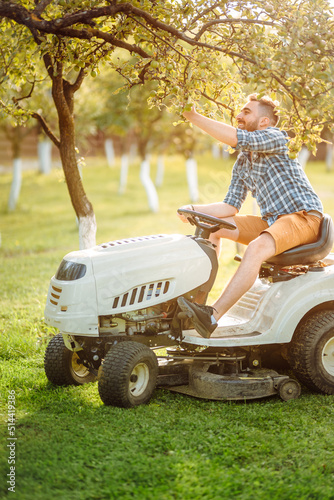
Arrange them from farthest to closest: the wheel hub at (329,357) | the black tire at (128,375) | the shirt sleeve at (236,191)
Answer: the shirt sleeve at (236,191) < the wheel hub at (329,357) < the black tire at (128,375)

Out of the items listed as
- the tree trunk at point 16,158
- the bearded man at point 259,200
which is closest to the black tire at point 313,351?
the bearded man at point 259,200

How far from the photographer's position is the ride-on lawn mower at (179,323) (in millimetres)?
3592

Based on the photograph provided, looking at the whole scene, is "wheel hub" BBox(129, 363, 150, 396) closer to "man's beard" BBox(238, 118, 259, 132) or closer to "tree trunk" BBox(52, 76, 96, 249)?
"man's beard" BBox(238, 118, 259, 132)

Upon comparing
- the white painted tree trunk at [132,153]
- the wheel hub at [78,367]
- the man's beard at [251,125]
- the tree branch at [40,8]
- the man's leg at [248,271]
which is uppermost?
the white painted tree trunk at [132,153]

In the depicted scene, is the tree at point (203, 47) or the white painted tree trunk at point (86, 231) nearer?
the tree at point (203, 47)

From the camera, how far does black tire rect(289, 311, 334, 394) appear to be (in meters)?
3.89

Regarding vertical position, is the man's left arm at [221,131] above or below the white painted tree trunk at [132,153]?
below

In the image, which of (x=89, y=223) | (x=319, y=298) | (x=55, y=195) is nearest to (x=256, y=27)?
(x=319, y=298)

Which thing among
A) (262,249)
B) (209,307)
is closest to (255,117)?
(262,249)

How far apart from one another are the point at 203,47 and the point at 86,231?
2032mm

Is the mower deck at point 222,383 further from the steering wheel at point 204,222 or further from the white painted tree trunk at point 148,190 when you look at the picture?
the white painted tree trunk at point 148,190

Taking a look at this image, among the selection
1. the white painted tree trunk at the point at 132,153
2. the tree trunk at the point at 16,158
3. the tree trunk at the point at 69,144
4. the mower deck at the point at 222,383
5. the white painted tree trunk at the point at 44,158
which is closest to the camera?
the mower deck at the point at 222,383

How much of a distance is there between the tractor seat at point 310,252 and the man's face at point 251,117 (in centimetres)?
84

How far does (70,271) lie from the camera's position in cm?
365
